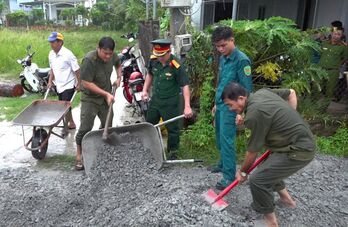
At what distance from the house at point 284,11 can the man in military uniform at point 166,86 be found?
508 centimetres

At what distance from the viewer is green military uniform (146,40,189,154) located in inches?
176

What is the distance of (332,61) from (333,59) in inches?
1.6

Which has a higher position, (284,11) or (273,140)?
(284,11)

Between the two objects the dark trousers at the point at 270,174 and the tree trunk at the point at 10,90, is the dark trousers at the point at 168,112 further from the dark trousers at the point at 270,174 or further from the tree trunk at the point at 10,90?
the tree trunk at the point at 10,90

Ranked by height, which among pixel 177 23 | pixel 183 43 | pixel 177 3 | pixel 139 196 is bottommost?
pixel 139 196

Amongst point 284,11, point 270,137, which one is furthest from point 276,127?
point 284,11

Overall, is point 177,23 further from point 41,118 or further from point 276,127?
point 276,127

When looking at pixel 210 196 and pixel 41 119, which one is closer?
pixel 210 196

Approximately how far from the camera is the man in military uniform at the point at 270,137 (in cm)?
307

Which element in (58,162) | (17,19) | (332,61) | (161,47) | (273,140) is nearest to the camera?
(273,140)

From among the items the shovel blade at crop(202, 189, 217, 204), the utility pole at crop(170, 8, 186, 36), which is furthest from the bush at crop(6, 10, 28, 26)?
the shovel blade at crop(202, 189, 217, 204)

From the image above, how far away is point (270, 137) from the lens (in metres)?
3.21

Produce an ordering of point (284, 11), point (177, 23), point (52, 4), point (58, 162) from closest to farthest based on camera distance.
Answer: point (58, 162) → point (177, 23) → point (284, 11) → point (52, 4)

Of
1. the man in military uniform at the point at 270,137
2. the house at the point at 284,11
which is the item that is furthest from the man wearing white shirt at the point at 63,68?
the house at the point at 284,11
